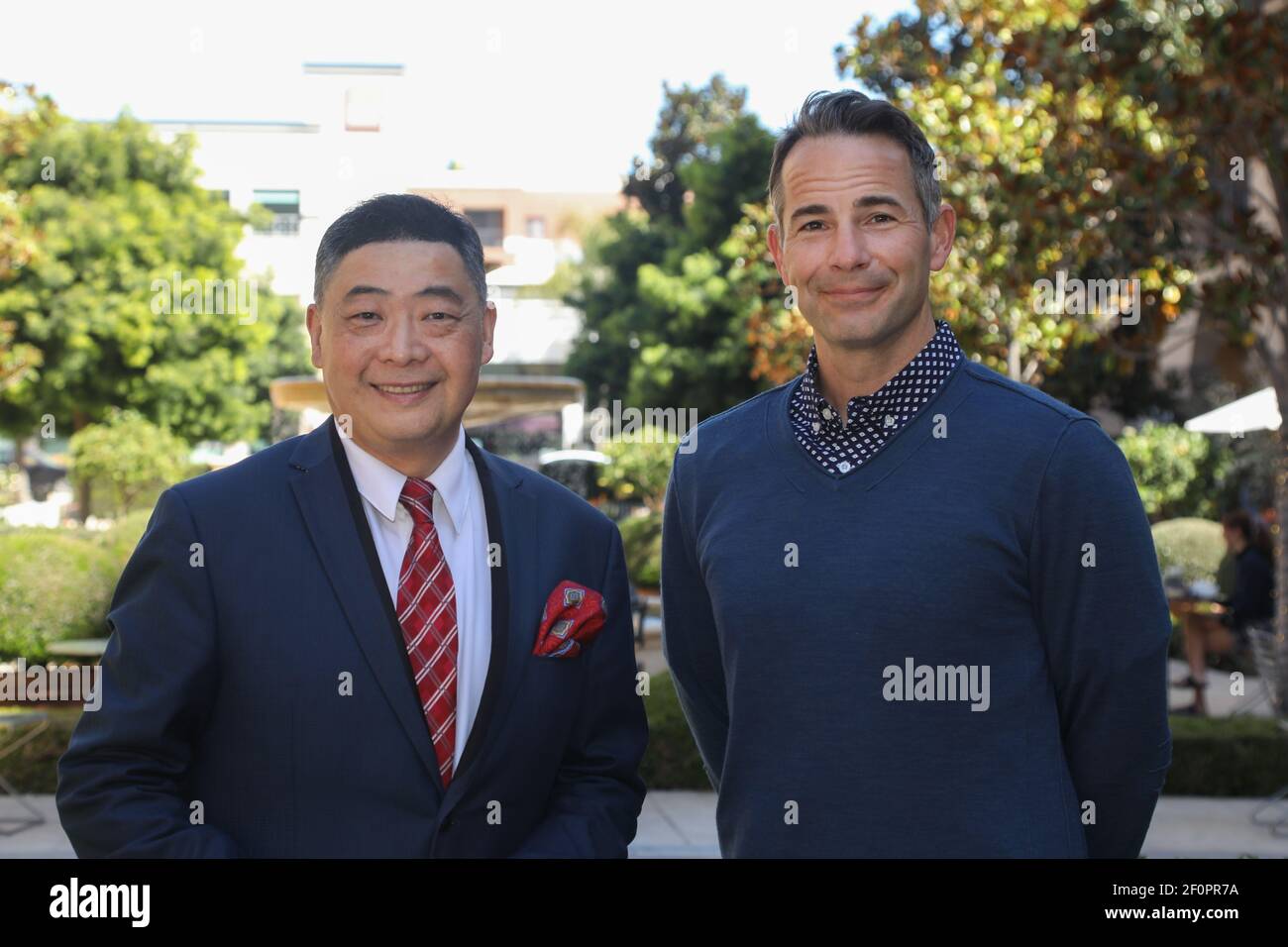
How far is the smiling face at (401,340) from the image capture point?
252cm

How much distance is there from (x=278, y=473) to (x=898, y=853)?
1.26 metres

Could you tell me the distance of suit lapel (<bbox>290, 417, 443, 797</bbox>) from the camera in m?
2.38

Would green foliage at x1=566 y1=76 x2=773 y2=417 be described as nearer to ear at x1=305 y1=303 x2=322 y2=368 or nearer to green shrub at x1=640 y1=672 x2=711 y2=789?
green shrub at x1=640 y1=672 x2=711 y2=789

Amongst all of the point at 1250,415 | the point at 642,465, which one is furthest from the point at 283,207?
the point at 1250,415

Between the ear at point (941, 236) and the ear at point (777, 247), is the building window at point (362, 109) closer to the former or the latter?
the ear at point (777, 247)

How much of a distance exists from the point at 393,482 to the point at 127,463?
2620 cm

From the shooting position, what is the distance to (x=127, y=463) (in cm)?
2708

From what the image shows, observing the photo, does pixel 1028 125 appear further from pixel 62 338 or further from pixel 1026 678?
pixel 62 338

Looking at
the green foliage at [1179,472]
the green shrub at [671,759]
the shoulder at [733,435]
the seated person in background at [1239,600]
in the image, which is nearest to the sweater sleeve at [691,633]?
the shoulder at [733,435]

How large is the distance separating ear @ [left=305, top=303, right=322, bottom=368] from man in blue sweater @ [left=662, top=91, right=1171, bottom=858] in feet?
2.63

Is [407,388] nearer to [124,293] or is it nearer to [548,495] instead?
[548,495]

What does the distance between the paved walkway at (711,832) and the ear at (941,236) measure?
15.5 feet

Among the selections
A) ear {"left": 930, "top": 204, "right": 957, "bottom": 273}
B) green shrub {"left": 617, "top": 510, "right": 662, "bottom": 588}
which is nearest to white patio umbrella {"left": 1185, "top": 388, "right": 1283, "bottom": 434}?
green shrub {"left": 617, "top": 510, "right": 662, "bottom": 588}
